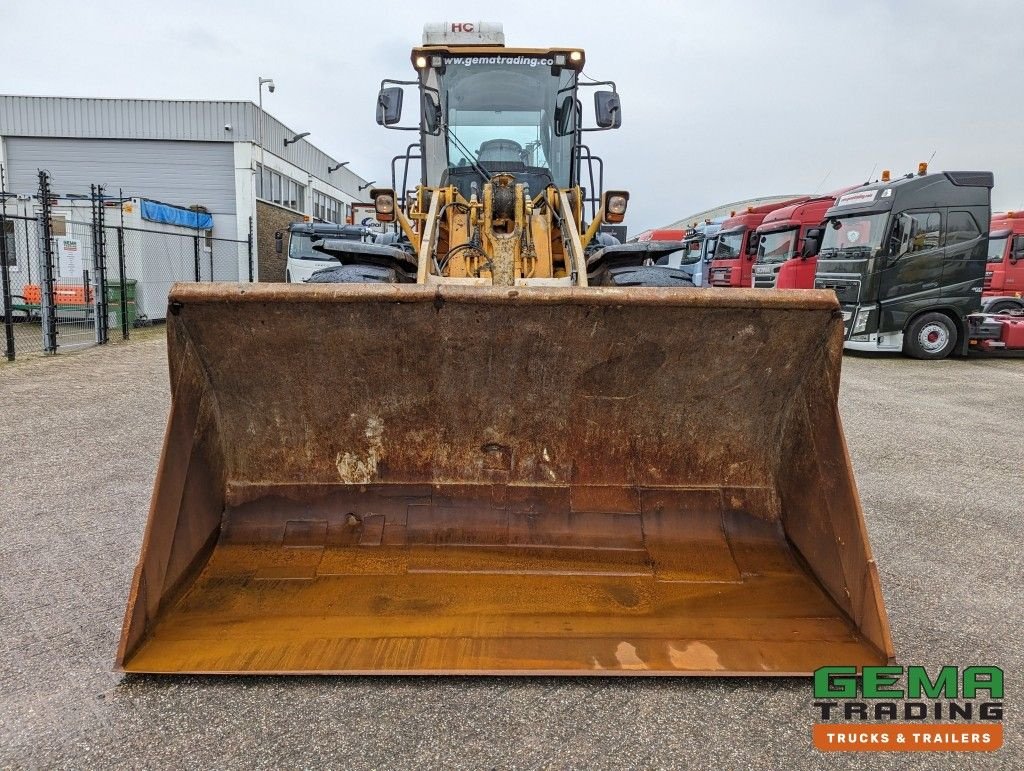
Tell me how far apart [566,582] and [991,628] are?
65.0 inches

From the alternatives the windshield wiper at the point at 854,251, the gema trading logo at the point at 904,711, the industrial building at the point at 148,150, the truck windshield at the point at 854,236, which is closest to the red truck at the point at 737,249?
the truck windshield at the point at 854,236

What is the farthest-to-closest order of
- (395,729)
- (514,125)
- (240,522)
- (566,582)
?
(514,125) < (240,522) < (566,582) < (395,729)

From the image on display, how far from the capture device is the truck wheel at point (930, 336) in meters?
12.5

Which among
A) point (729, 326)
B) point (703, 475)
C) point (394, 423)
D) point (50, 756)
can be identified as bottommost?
point (50, 756)

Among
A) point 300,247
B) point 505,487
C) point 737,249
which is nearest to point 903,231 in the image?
point 737,249

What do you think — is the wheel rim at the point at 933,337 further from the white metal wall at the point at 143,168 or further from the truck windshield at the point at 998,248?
the white metal wall at the point at 143,168

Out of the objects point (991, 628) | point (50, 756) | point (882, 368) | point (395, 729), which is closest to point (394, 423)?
point (395, 729)

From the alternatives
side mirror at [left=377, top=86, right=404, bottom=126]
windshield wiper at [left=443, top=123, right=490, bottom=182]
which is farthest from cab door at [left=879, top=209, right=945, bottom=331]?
side mirror at [left=377, top=86, right=404, bottom=126]

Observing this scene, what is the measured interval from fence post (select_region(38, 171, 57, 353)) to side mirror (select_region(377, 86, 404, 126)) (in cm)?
706

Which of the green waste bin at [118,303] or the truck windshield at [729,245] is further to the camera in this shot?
the truck windshield at [729,245]

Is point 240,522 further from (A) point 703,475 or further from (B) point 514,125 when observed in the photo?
(B) point 514,125

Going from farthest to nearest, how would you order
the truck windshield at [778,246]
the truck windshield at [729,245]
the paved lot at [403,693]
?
the truck windshield at [729,245] → the truck windshield at [778,246] → the paved lot at [403,693]

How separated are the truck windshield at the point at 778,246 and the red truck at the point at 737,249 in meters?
0.83

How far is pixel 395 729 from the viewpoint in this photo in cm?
201
